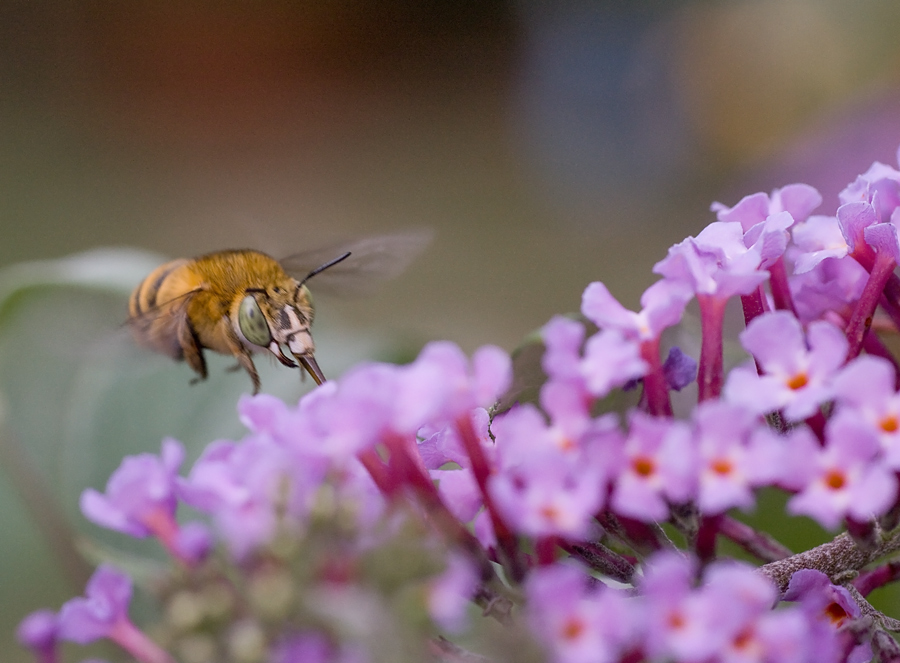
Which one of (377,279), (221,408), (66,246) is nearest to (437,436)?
(377,279)

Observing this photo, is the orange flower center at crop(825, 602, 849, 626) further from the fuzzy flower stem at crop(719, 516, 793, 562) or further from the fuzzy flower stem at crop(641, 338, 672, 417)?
the fuzzy flower stem at crop(641, 338, 672, 417)

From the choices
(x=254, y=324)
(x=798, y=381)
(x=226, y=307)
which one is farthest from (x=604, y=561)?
(x=226, y=307)

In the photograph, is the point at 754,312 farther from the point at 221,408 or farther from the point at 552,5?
the point at 552,5

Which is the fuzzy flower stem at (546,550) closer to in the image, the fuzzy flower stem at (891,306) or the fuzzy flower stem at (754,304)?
the fuzzy flower stem at (754,304)

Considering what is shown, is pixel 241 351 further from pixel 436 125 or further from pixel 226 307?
pixel 436 125

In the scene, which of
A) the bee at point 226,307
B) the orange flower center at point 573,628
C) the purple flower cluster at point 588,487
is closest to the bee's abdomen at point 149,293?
the bee at point 226,307
